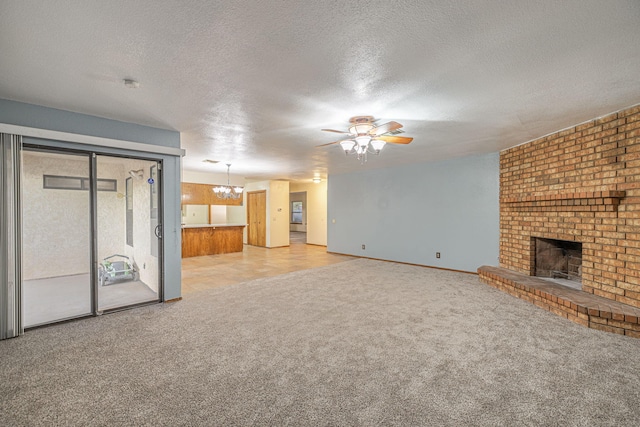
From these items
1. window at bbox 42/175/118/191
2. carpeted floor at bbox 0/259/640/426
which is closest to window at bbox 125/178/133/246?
window at bbox 42/175/118/191

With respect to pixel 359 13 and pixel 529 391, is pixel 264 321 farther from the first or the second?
pixel 359 13

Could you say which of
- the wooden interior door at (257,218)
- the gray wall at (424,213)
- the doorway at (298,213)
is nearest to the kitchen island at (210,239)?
the wooden interior door at (257,218)

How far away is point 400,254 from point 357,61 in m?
5.74

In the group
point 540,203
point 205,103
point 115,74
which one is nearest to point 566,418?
point 540,203

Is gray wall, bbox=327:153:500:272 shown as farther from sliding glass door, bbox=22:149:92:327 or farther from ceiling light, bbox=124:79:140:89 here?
sliding glass door, bbox=22:149:92:327

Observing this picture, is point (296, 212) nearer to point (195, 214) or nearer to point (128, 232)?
point (195, 214)

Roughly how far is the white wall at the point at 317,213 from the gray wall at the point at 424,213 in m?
1.98

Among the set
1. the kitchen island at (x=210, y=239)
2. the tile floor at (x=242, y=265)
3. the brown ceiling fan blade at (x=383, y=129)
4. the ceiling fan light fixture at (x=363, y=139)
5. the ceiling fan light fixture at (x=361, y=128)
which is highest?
the ceiling fan light fixture at (x=361, y=128)

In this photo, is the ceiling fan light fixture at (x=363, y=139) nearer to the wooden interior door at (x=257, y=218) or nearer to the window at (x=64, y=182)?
the window at (x=64, y=182)

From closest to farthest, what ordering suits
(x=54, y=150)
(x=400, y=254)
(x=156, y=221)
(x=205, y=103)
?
1. (x=205, y=103)
2. (x=54, y=150)
3. (x=156, y=221)
4. (x=400, y=254)

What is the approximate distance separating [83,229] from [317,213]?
23.2ft

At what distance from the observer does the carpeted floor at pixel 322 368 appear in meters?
1.86

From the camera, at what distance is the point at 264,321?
3.41 m

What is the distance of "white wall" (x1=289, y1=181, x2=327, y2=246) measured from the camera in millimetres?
10883
